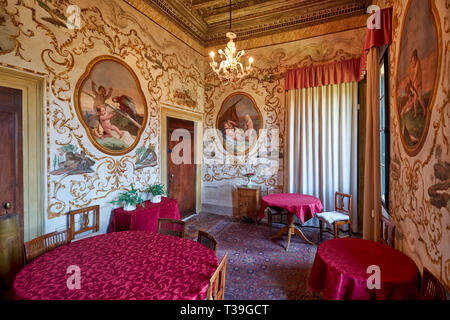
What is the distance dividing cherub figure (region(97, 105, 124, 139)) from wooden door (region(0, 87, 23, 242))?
92cm

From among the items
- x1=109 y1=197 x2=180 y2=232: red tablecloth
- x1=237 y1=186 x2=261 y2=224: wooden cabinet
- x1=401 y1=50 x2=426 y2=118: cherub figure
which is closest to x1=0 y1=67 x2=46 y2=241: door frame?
x1=109 y1=197 x2=180 y2=232: red tablecloth

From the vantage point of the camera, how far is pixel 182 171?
527 centimetres

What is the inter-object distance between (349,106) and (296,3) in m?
2.33

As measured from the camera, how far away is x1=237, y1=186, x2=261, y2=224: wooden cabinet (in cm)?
500

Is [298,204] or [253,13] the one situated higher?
[253,13]

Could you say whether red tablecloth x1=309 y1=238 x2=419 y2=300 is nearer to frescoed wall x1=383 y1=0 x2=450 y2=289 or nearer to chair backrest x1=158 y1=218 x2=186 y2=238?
frescoed wall x1=383 y1=0 x2=450 y2=289

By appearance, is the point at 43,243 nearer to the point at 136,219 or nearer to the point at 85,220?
the point at 85,220

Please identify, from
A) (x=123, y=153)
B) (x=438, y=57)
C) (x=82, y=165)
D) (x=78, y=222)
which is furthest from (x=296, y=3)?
(x=78, y=222)

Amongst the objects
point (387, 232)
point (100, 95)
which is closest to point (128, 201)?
point (100, 95)

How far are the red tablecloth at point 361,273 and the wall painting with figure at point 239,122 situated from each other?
3503 millimetres

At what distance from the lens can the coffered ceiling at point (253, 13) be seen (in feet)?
14.1

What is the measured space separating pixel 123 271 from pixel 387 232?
2.70m

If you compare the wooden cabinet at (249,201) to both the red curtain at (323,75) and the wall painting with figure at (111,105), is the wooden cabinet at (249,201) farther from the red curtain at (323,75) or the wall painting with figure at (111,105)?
the wall painting with figure at (111,105)
